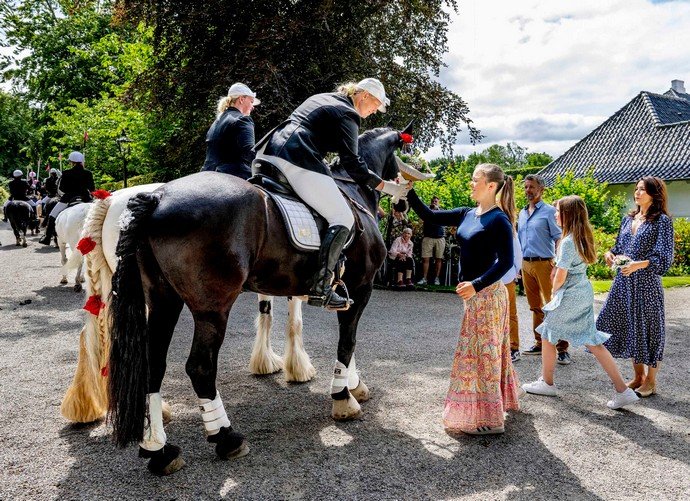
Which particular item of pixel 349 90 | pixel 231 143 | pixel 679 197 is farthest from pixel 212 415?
pixel 679 197

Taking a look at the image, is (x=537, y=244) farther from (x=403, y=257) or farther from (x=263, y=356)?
(x=403, y=257)

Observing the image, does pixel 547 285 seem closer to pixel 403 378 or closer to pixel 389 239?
pixel 403 378

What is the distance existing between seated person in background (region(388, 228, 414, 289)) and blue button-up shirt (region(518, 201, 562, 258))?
5828mm

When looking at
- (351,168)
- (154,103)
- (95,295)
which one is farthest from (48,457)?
(154,103)

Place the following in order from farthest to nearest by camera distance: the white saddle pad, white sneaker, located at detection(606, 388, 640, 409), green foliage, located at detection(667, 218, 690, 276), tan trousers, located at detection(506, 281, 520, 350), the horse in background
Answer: the horse in background < green foliage, located at detection(667, 218, 690, 276) < tan trousers, located at detection(506, 281, 520, 350) < white sneaker, located at detection(606, 388, 640, 409) < the white saddle pad

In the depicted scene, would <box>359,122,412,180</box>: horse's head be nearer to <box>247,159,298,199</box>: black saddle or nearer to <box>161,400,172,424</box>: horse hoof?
<box>247,159,298,199</box>: black saddle

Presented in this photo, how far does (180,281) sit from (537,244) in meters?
4.66

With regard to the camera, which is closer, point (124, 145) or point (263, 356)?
point (263, 356)

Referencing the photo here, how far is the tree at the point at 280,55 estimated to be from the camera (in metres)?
11.8

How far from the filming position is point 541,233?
6.55m

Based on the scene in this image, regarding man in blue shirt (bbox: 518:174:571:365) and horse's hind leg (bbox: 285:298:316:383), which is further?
man in blue shirt (bbox: 518:174:571:365)

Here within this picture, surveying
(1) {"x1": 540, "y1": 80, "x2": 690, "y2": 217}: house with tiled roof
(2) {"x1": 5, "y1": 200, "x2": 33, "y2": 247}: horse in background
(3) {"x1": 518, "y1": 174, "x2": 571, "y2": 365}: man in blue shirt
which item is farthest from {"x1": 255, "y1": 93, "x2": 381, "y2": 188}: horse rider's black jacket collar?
(1) {"x1": 540, "y1": 80, "x2": 690, "y2": 217}: house with tiled roof

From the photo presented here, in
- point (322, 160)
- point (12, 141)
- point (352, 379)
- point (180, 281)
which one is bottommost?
point (352, 379)

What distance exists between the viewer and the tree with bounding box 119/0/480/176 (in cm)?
1180
